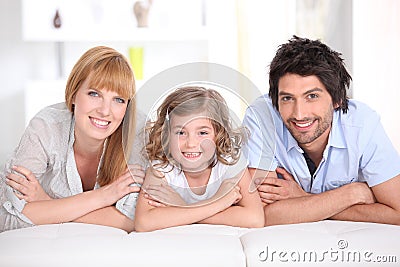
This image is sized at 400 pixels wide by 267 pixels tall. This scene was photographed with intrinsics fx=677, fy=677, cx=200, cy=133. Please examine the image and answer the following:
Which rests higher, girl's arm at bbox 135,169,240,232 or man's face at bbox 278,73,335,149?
man's face at bbox 278,73,335,149

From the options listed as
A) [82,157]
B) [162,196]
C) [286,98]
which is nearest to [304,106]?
[286,98]

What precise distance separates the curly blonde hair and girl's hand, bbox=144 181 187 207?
69mm

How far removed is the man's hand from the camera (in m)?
2.05

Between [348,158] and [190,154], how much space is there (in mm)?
501

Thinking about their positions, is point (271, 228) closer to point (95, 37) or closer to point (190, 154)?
point (190, 154)

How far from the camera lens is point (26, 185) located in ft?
6.61

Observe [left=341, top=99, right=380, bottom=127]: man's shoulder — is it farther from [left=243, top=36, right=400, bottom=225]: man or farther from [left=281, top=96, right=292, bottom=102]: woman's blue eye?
[left=281, top=96, right=292, bottom=102]: woman's blue eye

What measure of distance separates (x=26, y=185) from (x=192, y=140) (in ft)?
1.71

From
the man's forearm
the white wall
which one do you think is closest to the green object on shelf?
the white wall

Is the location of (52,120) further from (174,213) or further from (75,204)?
(174,213)

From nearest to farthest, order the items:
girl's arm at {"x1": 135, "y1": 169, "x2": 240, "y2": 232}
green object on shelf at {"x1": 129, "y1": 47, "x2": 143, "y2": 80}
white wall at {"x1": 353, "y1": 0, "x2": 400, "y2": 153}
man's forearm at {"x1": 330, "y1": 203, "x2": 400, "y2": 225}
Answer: girl's arm at {"x1": 135, "y1": 169, "x2": 240, "y2": 232}, man's forearm at {"x1": 330, "y1": 203, "x2": 400, "y2": 225}, white wall at {"x1": 353, "y1": 0, "x2": 400, "y2": 153}, green object on shelf at {"x1": 129, "y1": 47, "x2": 143, "y2": 80}

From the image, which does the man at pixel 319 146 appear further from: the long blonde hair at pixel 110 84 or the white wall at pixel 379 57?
the white wall at pixel 379 57

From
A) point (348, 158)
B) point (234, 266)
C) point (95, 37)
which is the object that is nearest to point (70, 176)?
point (234, 266)

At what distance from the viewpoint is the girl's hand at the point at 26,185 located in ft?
6.59
